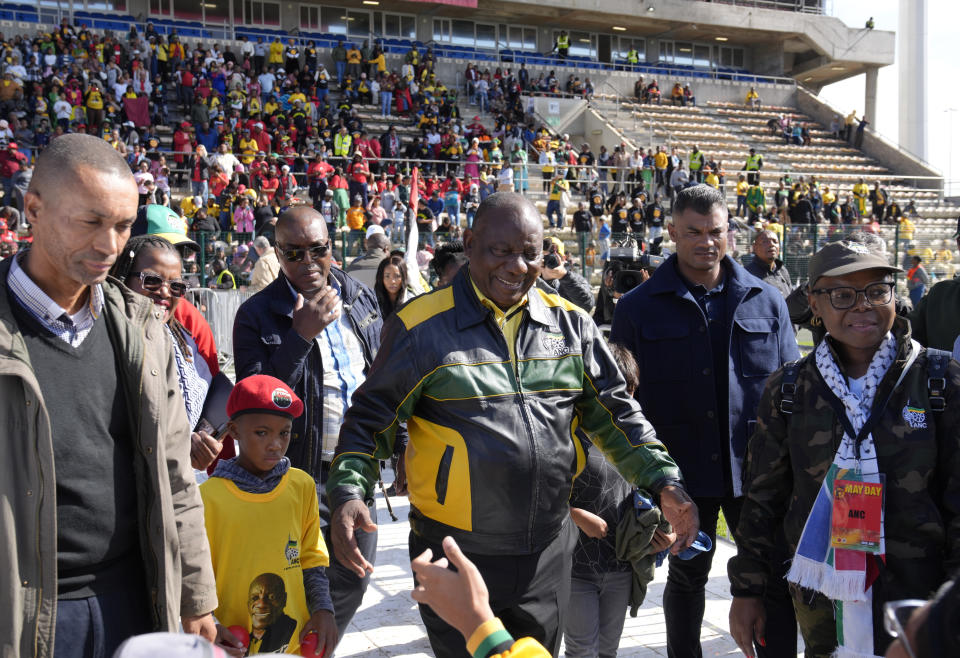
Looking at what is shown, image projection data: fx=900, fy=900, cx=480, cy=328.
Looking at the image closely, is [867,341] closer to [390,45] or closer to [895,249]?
[895,249]

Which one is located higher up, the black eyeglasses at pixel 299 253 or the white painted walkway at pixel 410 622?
the black eyeglasses at pixel 299 253

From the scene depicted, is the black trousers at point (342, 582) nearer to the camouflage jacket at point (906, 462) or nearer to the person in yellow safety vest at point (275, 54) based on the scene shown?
the camouflage jacket at point (906, 462)

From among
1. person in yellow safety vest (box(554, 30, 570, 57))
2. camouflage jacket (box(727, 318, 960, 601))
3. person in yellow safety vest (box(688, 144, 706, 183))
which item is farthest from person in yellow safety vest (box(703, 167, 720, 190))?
camouflage jacket (box(727, 318, 960, 601))

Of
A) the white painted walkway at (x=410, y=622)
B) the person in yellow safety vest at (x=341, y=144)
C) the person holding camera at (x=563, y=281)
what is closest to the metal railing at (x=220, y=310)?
the person holding camera at (x=563, y=281)

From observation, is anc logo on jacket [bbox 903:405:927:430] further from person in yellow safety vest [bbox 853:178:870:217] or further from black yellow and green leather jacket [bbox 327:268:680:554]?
person in yellow safety vest [bbox 853:178:870:217]

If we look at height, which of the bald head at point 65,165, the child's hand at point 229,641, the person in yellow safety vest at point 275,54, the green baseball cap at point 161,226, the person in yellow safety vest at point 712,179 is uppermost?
the person in yellow safety vest at point 275,54

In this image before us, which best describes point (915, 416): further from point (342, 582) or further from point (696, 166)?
point (696, 166)

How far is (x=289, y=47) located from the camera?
28.9 m

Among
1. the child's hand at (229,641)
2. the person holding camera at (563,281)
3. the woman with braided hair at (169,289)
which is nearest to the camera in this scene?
the child's hand at (229,641)

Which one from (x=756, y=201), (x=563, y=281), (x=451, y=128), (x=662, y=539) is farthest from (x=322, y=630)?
(x=451, y=128)

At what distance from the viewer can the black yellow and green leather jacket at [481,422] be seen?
2564 mm

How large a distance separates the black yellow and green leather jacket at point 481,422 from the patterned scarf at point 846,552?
43 centimetres

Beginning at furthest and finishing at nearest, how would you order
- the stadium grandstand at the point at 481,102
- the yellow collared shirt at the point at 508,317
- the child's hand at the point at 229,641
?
1. the stadium grandstand at the point at 481,102
2. the child's hand at the point at 229,641
3. the yellow collared shirt at the point at 508,317

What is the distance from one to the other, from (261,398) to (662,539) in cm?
142
